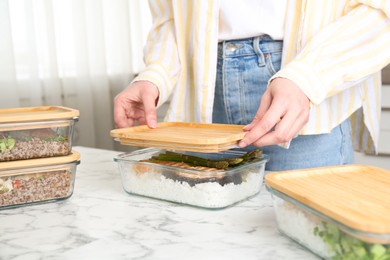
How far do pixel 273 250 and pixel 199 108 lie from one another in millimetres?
645

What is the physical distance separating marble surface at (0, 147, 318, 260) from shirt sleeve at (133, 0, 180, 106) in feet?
1.13

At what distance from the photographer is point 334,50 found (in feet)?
3.16

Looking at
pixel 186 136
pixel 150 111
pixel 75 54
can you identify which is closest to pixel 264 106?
pixel 186 136

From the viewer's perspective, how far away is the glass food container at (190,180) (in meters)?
0.80

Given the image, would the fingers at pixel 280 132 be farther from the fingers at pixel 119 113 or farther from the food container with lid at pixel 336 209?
the fingers at pixel 119 113

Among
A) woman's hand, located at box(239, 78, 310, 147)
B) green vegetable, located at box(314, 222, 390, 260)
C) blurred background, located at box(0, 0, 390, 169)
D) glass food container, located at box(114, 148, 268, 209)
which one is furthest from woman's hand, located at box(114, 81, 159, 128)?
blurred background, located at box(0, 0, 390, 169)

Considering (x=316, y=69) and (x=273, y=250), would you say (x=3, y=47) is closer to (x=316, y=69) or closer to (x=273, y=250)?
(x=316, y=69)

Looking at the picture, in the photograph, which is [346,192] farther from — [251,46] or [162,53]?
[162,53]

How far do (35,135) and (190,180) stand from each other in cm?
28

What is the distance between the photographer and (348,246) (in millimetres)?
521

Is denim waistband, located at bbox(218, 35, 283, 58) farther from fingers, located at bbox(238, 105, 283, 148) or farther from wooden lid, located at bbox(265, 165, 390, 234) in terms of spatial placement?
wooden lid, located at bbox(265, 165, 390, 234)

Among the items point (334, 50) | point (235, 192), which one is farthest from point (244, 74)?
point (235, 192)

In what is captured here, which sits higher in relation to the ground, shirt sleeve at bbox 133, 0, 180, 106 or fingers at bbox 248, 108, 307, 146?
shirt sleeve at bbox 133, 0, 180, 106

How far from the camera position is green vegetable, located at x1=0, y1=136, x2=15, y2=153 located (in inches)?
33.3
